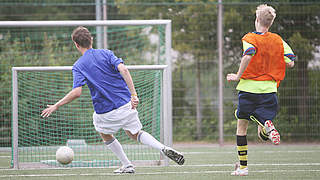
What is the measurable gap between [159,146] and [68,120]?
3618mm

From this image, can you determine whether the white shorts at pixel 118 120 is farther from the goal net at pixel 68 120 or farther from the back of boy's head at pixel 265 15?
the back of boy's head at pixel 265 15

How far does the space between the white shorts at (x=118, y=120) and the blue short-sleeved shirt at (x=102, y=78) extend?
2.2 inches

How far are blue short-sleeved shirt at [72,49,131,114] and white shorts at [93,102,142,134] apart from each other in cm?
6

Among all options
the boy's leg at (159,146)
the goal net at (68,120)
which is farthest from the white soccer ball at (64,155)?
the boy's leg at (159,146)

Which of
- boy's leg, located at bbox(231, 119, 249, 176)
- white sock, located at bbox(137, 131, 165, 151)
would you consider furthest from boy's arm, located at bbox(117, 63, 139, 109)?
boy's leg, located at bbox(231, 119, 249, 176)

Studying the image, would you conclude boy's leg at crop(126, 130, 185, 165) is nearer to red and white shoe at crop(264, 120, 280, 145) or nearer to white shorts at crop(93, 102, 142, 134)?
white shorts at crop(93, 102, 142, 134)

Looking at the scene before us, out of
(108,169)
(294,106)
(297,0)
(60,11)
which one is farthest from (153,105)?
(60,11)

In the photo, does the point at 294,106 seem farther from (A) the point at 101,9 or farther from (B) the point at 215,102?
(A) the point at 101,9

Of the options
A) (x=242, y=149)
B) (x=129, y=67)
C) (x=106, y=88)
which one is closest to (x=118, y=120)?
(x=106, y=88)

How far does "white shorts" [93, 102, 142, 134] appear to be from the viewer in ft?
19.2

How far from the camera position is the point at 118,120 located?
5.86 meters

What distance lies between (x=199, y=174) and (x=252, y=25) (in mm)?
5983

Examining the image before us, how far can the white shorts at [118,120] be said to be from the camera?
5844 millimetres

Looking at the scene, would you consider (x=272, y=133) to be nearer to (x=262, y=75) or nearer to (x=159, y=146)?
(x=262, y=75)
